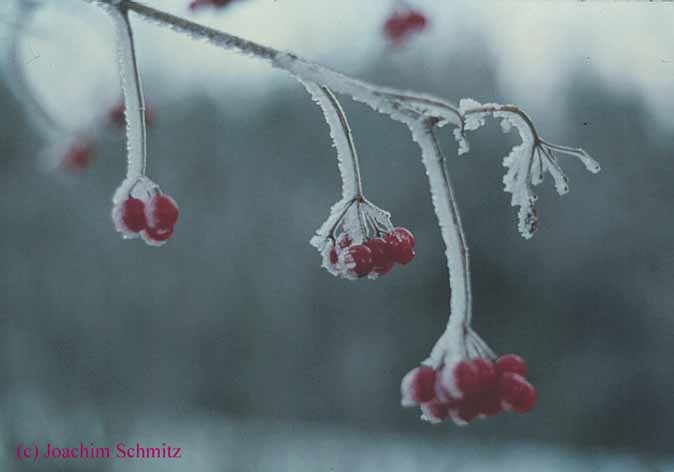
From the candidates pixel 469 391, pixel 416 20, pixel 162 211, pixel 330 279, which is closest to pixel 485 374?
pixel 469 391

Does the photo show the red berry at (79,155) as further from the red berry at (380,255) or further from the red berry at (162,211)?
the red berry at (380,255)

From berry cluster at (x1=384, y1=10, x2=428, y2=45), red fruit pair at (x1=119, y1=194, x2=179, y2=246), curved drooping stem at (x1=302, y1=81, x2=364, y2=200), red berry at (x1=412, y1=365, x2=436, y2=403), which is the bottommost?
red berry at (x1=412, y1=365, x2=436, y2=403)

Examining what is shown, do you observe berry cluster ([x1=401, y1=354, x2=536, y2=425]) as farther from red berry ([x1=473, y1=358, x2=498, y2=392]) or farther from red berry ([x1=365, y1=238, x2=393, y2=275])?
red berry ([x1=365, y1=238, x2=393, y2=275])

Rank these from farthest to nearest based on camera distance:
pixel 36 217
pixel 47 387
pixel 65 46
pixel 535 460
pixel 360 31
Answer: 1. pixel 36 217
2. pixel 47 387
3. pixel 360 31
4. pixel 535 460
5. pixel 65 46

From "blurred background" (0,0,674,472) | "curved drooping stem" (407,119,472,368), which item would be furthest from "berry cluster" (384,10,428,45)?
"blurred background" (0,0,674,472)

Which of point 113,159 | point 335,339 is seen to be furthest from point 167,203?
point 113,159

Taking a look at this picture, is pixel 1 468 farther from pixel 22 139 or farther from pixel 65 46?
pixel 65 46
